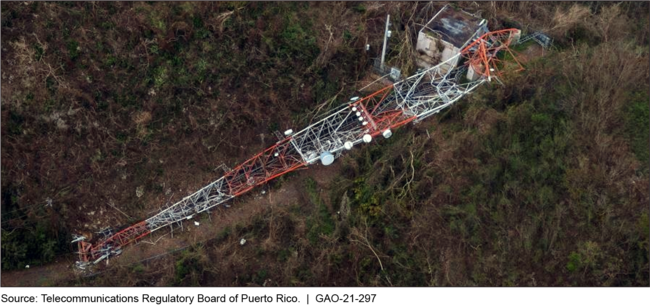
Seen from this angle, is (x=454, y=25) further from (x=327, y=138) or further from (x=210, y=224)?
(x=210, y=224)

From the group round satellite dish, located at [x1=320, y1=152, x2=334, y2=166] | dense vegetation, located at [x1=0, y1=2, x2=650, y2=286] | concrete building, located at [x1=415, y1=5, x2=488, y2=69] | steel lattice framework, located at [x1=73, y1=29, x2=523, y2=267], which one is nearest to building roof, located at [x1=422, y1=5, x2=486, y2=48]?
concrete building, located at [x1=415, y1=5, x2=488, y2=69]

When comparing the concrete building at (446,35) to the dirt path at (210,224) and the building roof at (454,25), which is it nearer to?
the building roof at (454,25)

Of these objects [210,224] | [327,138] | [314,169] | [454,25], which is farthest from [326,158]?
[454,25]

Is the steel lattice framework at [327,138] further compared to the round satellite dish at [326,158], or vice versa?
the steel lattice framework at [327,138]

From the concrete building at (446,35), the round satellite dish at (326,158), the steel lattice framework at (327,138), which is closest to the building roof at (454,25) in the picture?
the concrete building at (446,35)

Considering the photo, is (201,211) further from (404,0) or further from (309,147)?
(404,0)

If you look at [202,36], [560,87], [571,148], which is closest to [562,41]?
[560,87]
